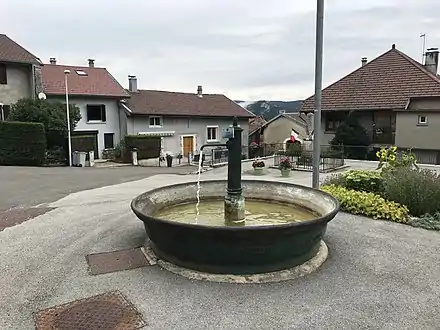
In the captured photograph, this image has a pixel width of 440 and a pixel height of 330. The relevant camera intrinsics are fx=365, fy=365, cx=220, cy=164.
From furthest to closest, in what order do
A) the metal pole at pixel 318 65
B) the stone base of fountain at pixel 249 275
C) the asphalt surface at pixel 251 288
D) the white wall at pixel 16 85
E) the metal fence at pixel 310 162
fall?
the white wall at pixel 16 85, the metal fence at pixel 310 162, the metal pole at pixel 318 65, the stone base of fountain at pixel 249 275, the asphalt surface at pixel 251 288

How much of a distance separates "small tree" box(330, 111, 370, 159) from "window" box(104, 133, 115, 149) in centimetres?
1846

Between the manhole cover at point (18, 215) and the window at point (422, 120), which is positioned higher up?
the window at point (422, 120)

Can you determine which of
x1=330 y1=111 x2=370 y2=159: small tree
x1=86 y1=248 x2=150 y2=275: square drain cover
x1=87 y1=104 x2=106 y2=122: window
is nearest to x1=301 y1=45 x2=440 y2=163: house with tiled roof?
x1=330 y1=111 x2=370 y2=159: small tree

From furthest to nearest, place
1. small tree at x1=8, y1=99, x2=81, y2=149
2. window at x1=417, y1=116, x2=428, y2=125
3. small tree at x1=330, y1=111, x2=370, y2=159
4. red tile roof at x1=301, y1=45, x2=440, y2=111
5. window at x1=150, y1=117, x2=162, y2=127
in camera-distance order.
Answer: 1. window at x1=150, y1=117, x2=162, y2=127
2. small tree at x1=330, y1=111, x2=370, y2=159
3. red tile roof at x1=301, y1=45, x2=440, y2=111
4. window at x1=417, y1=116, x2=428, y2=125
5. small tree at x1=8, y1=99, x2=81, y2=149

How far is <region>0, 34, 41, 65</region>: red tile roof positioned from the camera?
2536 centimetres

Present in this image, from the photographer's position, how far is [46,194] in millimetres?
10953

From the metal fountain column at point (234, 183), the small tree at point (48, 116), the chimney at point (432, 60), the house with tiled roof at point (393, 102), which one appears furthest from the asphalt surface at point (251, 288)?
the chimney at point (432, 60)

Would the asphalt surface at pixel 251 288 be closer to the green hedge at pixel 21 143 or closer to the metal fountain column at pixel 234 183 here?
the metal fountain column at pixel 234 183

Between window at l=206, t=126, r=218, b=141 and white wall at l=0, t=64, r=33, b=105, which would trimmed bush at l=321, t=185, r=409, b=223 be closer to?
white wall at l=0, t=64, r=33, b=105

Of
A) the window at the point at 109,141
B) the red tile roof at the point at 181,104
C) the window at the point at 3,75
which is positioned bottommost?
the window at the point at 109,141

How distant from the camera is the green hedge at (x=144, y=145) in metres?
27.7

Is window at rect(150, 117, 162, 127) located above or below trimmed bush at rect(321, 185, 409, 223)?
above

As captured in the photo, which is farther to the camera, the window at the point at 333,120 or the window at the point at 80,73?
the window at the point at 80,73

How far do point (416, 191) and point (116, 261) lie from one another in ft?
19.9
